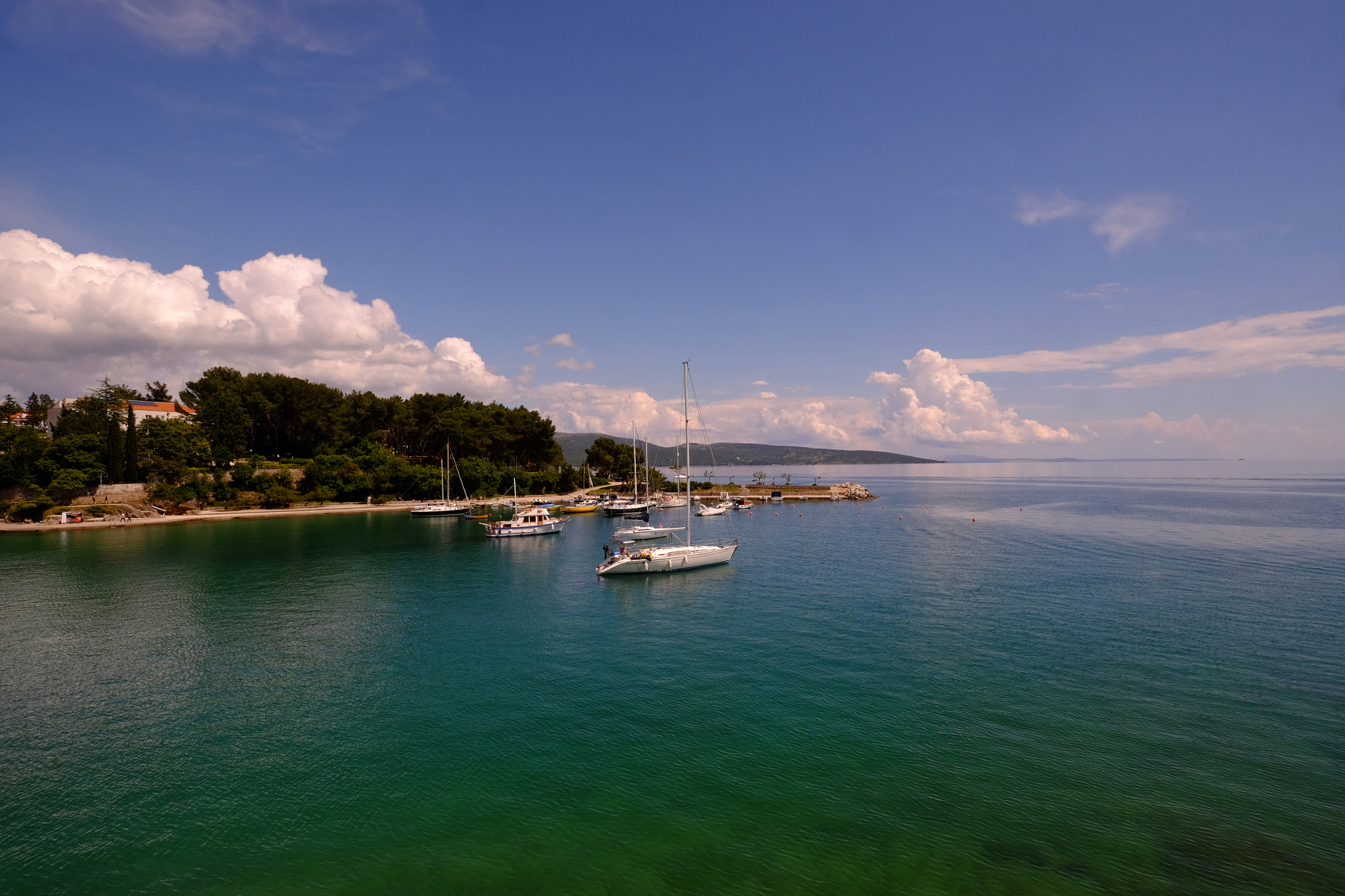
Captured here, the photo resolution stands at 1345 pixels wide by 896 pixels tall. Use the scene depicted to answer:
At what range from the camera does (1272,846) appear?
14.5 metres

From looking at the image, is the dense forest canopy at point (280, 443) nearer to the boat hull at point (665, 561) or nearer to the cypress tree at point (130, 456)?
the cypress tree at point (130, 456)

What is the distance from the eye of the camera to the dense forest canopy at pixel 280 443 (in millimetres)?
81562

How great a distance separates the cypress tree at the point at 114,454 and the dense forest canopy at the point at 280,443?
135mm

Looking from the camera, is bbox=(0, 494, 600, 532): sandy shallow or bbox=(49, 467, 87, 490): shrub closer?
bbox=(0, 494, 600, 532): sandy shallow

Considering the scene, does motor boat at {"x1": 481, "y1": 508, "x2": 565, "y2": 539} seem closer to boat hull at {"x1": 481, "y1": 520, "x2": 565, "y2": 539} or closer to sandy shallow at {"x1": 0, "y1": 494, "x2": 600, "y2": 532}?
boat hull at {"x1": 481, "y1": 520, "x2": 565, "y2": 539}

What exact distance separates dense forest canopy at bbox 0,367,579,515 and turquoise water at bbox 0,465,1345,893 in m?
53.2

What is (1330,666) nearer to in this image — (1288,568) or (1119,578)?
(1119,578)

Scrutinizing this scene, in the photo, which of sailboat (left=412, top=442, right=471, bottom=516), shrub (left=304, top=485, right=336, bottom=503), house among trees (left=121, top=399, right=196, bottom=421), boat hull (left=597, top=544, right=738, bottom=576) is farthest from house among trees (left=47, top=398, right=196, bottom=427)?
boat hull (left=597, top=544, right=738, bottom=576)

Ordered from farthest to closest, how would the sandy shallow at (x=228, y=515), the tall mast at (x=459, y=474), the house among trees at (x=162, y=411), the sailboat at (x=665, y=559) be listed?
the tall mast at (x=459, y=474) < the house among trees at (x=162, y=411) < the sandy shallow at (x=228, y=515) < the sailboat at (x=665, y=559)

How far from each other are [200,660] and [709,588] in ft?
99.2

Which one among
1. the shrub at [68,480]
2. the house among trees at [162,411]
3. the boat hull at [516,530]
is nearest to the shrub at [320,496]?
the house among trees at [162,411]

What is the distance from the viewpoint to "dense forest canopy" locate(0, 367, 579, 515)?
3211 inches

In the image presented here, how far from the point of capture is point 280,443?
114 meters

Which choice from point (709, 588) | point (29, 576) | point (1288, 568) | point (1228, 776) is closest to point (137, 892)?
point (1228, 776)
